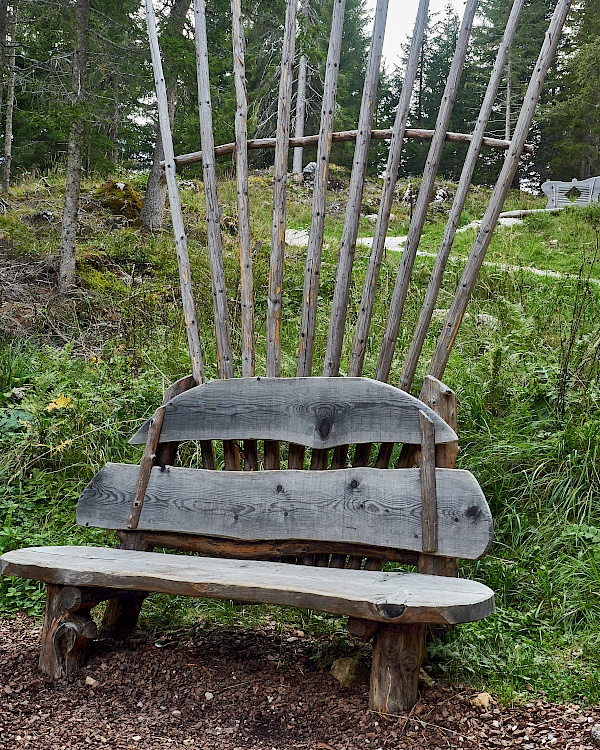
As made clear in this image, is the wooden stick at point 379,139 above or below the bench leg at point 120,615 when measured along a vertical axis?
above

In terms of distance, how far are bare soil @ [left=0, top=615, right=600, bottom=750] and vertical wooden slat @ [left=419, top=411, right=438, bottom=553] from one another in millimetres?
563

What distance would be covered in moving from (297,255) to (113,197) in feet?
11.8

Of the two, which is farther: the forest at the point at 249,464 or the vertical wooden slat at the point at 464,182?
the vertical wooden slat at the point at 464,182

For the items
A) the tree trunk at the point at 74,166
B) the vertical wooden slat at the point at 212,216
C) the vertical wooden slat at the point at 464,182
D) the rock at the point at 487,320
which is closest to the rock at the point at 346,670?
the vertical wooden slat at the point at 464,182

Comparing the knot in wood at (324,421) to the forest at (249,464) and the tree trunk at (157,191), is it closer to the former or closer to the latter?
the forest at (249,464)

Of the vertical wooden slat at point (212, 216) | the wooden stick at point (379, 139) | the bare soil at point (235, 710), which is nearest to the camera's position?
the bare soil at point (235, 710)

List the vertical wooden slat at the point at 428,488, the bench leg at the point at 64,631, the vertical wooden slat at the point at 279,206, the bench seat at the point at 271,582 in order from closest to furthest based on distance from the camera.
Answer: the bench seat at the point at 271,582 → the vertical wooden slat at the point at 428,488 → the bench leg at the point at 64,631 → the vertical wooden slat at the point at 279,206

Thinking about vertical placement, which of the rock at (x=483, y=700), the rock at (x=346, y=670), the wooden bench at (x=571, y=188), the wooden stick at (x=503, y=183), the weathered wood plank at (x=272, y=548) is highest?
the wooden stick at (x=503, y=183)

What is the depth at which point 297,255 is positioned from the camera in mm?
10172

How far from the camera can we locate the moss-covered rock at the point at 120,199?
11.5 meters

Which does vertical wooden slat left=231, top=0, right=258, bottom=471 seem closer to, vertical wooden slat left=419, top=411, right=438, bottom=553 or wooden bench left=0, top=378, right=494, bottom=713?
wooden bench left=0, top=378, right=494, bottom=713

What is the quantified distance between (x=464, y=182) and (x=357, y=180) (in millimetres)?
505

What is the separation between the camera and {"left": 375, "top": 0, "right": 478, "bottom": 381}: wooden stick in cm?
328

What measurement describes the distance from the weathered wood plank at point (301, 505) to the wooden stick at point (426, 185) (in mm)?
637
